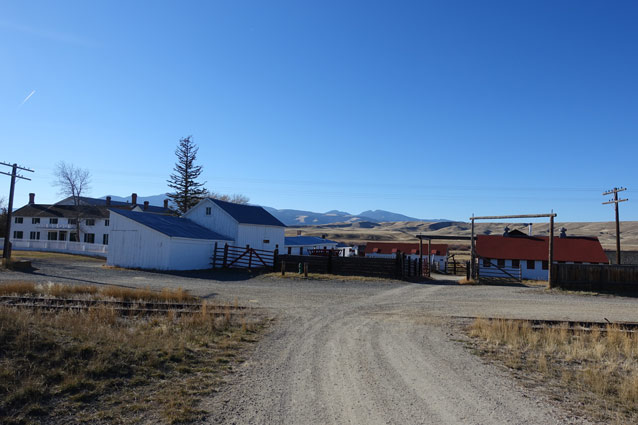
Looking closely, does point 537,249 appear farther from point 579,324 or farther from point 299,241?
point 579,324

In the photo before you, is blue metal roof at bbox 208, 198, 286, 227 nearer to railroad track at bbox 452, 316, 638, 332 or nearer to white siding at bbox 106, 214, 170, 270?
white siding at bbox 106, 214, 170, 270

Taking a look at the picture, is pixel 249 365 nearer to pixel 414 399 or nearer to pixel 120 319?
pixel 414 399

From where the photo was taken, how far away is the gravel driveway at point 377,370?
6.20 metres

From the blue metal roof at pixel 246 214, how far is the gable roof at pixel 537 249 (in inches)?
855

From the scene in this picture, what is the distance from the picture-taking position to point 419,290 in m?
25.2

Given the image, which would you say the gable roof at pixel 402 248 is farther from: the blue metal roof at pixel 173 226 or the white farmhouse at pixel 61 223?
the white farmhouse at pixel 61 223

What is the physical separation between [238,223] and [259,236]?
10.7 ft

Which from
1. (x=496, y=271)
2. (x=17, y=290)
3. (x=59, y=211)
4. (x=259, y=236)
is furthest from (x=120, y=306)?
(x=59, y=211)

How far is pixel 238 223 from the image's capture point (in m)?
39.0

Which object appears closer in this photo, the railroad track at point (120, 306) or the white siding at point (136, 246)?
the railroad track at point (120, 306)

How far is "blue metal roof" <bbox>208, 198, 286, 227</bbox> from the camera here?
40062 millimetres

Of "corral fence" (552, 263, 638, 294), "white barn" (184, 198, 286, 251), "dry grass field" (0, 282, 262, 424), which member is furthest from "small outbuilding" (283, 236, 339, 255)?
"dry grass field" (0, 282, 262, 424)

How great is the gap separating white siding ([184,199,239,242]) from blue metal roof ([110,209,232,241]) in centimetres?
78

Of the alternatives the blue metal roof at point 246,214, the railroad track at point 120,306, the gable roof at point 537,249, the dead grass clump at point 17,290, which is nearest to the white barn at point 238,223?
the blue metal roof at point 246,214
